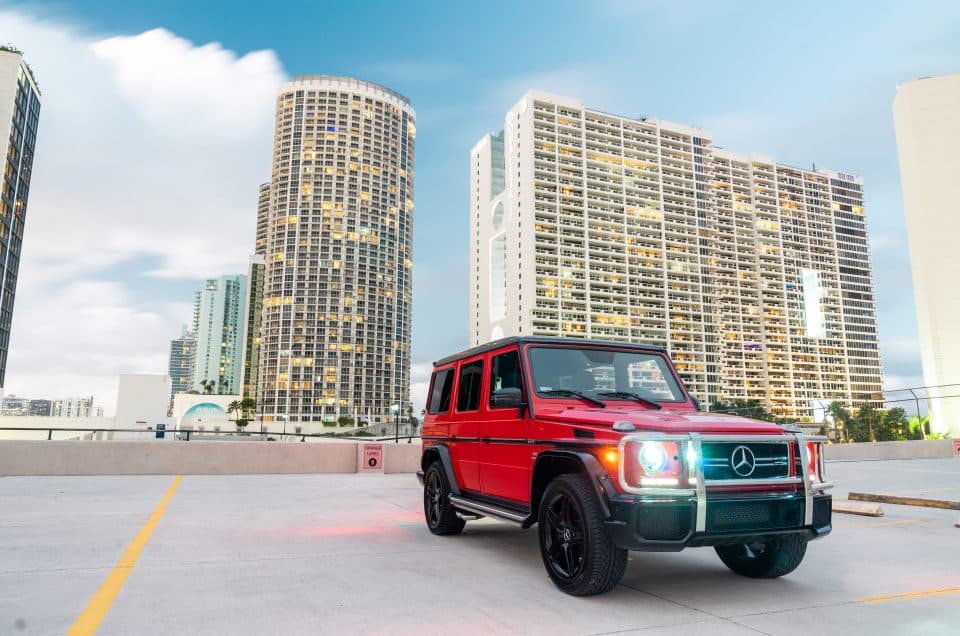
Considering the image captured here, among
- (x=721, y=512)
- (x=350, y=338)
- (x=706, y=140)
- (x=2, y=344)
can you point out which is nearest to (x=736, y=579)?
(x=721, y=512)

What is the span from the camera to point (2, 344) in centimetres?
9112

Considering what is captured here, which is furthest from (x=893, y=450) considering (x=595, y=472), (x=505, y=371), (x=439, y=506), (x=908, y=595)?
(x=595, y=472)

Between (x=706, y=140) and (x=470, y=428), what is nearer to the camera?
(x=470, y=428)

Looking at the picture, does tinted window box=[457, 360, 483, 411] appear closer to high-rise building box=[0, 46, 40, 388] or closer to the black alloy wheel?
the black alloy wheel

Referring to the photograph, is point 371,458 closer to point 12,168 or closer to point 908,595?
point 908,595

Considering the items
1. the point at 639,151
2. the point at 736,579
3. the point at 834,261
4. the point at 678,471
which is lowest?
the point at 736,579

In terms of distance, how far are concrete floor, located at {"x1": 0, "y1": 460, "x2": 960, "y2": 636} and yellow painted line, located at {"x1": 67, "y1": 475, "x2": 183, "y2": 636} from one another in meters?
0.07

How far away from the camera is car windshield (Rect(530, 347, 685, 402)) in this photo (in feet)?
18.9

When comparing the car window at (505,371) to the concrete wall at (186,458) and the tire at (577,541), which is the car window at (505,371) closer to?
the tire at (577,541)

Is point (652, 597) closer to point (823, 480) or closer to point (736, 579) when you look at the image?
point (736, 579)

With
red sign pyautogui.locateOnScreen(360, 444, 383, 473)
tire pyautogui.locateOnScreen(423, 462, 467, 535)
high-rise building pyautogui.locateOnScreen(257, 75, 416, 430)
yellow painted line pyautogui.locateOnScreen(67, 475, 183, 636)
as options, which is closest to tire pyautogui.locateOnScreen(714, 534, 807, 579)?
tire pyautogui.locateOnScreen(423, 462, 467, 535)

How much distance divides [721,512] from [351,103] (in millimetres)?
206687

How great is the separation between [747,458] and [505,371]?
2.56 m

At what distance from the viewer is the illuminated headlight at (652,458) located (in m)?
4.21
